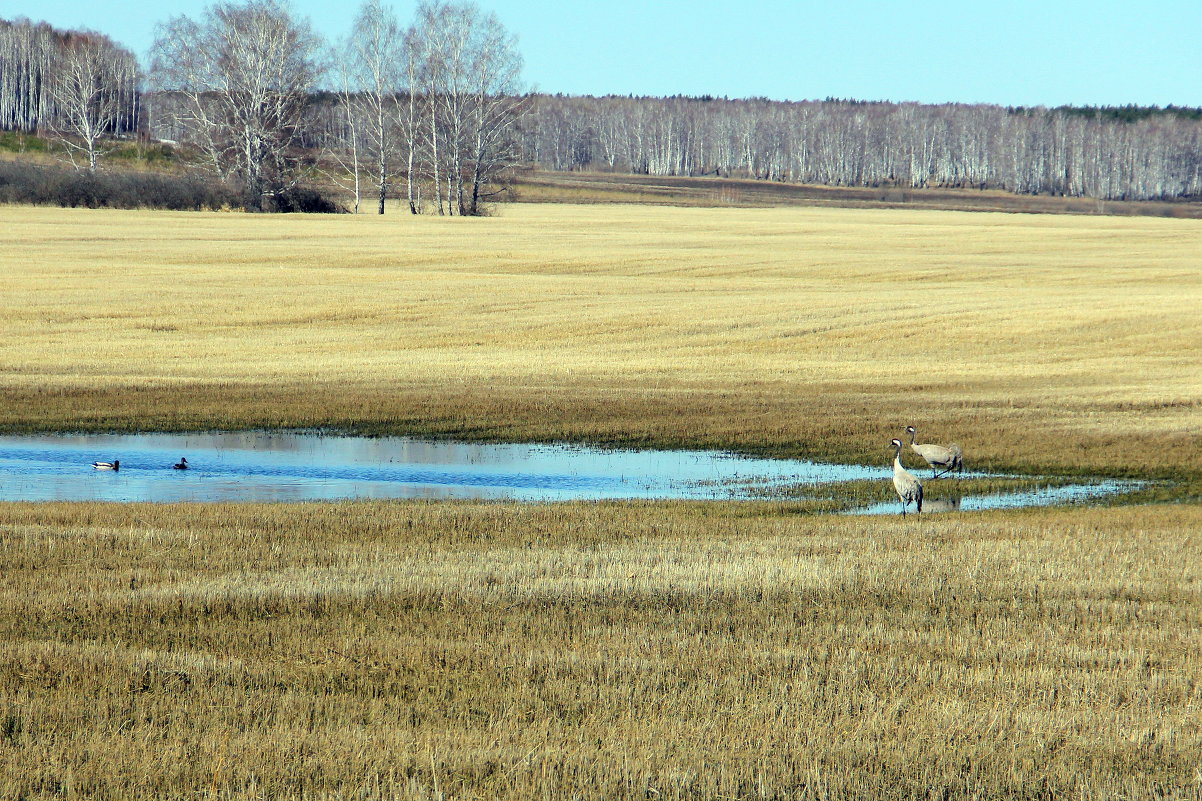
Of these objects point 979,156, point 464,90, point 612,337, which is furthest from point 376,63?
point 979,156

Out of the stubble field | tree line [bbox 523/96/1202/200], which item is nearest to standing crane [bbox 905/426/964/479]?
the stubble field

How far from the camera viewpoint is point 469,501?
1755 cm

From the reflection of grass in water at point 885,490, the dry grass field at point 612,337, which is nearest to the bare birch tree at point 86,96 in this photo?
the dry grass field at point 612,337

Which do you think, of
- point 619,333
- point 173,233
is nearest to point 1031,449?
point 619,333

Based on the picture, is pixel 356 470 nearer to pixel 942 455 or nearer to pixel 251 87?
pixel 942 455

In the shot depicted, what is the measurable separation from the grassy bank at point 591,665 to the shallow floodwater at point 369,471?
455 cm

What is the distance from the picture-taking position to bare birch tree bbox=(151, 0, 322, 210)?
8062 centimetres

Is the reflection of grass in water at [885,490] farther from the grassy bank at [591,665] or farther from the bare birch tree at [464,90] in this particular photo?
the bare birch tree at [464,90]

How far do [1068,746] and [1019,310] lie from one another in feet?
118

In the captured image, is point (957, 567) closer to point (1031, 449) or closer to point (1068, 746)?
point (1068, 746)

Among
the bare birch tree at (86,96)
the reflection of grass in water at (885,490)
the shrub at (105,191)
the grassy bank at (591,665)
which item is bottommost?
the reflection of grass in water at (885,490)

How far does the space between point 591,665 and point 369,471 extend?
12889mm

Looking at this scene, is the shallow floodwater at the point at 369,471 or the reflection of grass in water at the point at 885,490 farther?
the shallow floodwater at the point at 369,471

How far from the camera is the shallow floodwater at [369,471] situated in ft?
60.5
